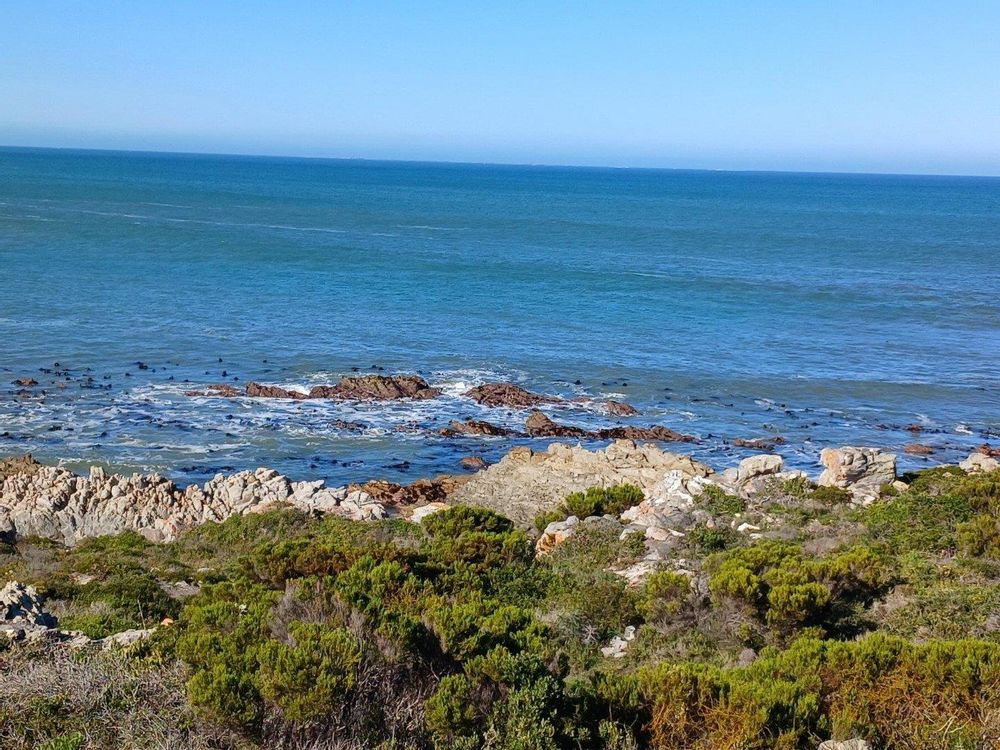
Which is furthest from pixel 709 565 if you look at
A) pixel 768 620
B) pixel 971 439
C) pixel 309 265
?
pixel 309 265

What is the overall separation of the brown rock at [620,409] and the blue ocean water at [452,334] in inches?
27.9

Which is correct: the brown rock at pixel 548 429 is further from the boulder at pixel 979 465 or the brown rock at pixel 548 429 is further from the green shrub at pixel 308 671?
the green shrub at pixel 308 671

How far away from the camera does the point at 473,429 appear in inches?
1332

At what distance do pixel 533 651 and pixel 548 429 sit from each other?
24296mm

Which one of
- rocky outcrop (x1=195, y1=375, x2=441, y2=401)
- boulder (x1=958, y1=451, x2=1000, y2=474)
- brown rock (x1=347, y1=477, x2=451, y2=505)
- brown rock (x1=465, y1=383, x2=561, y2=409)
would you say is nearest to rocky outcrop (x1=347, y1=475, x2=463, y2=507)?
brown rock (x1=347, y1=477, x2=451, y2=505)

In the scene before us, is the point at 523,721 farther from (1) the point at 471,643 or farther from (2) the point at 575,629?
(2) the point at 575,629

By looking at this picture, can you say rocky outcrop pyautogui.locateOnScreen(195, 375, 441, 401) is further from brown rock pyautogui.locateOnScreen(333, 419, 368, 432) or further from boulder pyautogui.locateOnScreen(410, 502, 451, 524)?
boulder pyautogui.locateOnScreen(410, 502, 451, 524)

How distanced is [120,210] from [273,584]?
98828 mm

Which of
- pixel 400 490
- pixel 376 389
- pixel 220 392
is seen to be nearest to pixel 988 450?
pixel 400 490

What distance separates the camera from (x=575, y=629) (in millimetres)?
12523

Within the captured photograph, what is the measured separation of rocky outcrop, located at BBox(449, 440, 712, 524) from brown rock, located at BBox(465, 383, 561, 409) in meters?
7.68

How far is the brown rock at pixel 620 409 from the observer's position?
36.3 metres

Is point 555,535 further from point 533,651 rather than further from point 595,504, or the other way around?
point 533,651

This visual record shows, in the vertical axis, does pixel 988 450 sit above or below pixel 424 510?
below
